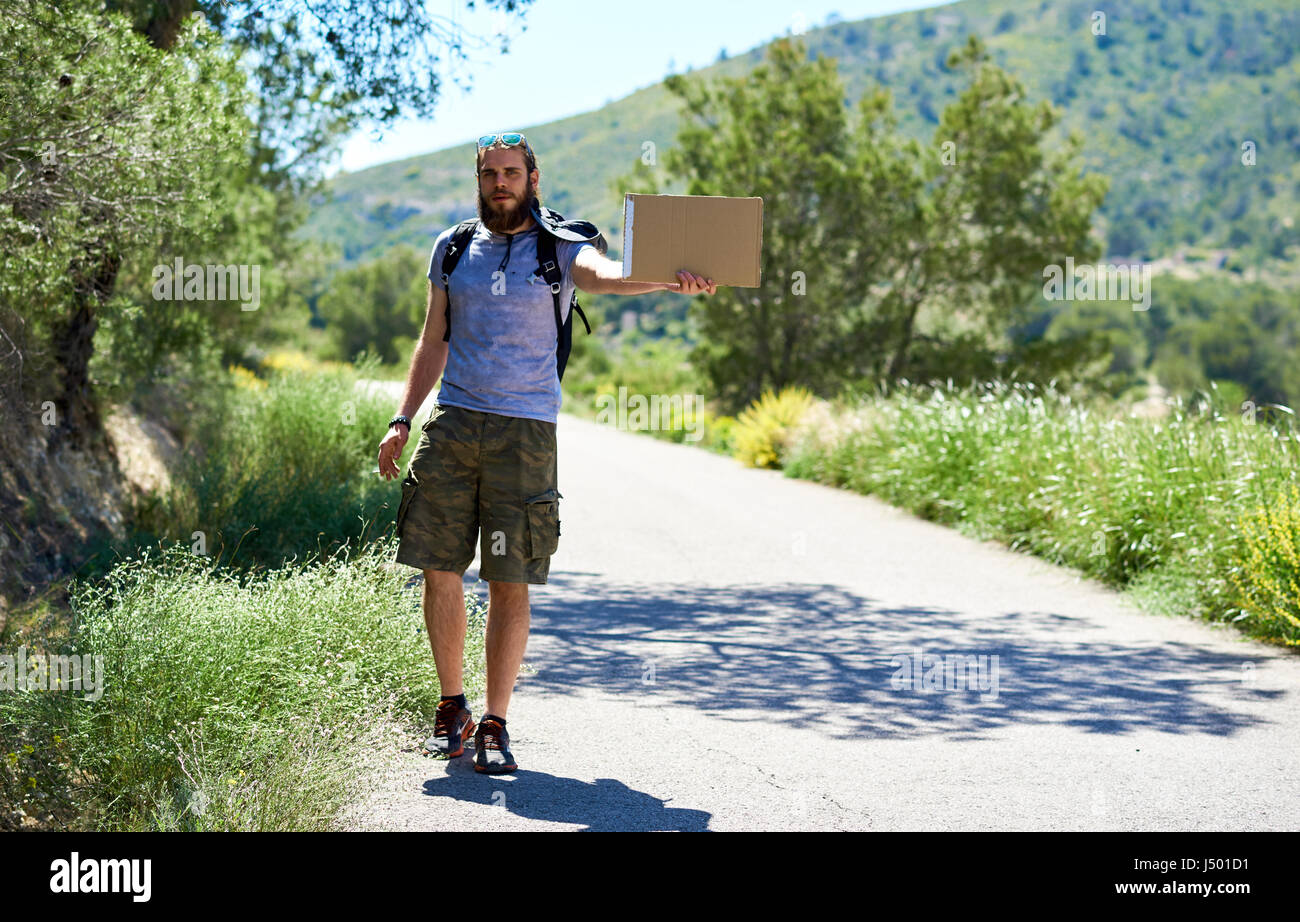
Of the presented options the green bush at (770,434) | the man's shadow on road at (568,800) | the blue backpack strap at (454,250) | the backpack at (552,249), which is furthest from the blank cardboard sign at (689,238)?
the green bush at (770,434)

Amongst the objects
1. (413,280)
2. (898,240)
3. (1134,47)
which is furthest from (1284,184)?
(898,240)

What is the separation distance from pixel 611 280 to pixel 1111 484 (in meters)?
6.77

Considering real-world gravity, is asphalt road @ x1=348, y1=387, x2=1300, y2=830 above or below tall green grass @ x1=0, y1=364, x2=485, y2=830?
below

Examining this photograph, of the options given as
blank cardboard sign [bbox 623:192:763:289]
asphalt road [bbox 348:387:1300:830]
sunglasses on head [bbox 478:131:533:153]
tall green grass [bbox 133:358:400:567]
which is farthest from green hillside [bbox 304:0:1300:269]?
blank cardboard sign [bbox 623:192:763:289]

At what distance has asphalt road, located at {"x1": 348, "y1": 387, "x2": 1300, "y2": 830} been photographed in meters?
4.52

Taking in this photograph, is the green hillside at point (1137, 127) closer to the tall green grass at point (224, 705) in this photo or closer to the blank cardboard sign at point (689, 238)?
the tall green grass at point (224, 705)

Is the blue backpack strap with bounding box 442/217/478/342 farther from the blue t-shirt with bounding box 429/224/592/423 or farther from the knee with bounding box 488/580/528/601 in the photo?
the knee with bounding box 488/580/528/601

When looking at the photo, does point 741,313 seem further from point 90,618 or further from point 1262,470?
point 90,618

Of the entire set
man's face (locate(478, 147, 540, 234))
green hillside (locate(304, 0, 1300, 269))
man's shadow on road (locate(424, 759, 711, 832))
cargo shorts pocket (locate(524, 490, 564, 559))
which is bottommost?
man's shadow on road (locate(424, 759, 711, 832))

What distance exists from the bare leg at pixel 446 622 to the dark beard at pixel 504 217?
4.07 feet

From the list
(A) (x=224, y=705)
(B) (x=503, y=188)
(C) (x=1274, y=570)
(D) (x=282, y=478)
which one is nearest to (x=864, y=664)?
(C) (x=1274, y=570)

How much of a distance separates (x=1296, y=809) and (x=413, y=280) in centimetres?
6798

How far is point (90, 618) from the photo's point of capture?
4797mm

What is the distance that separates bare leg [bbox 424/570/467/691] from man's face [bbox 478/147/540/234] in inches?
50.0
